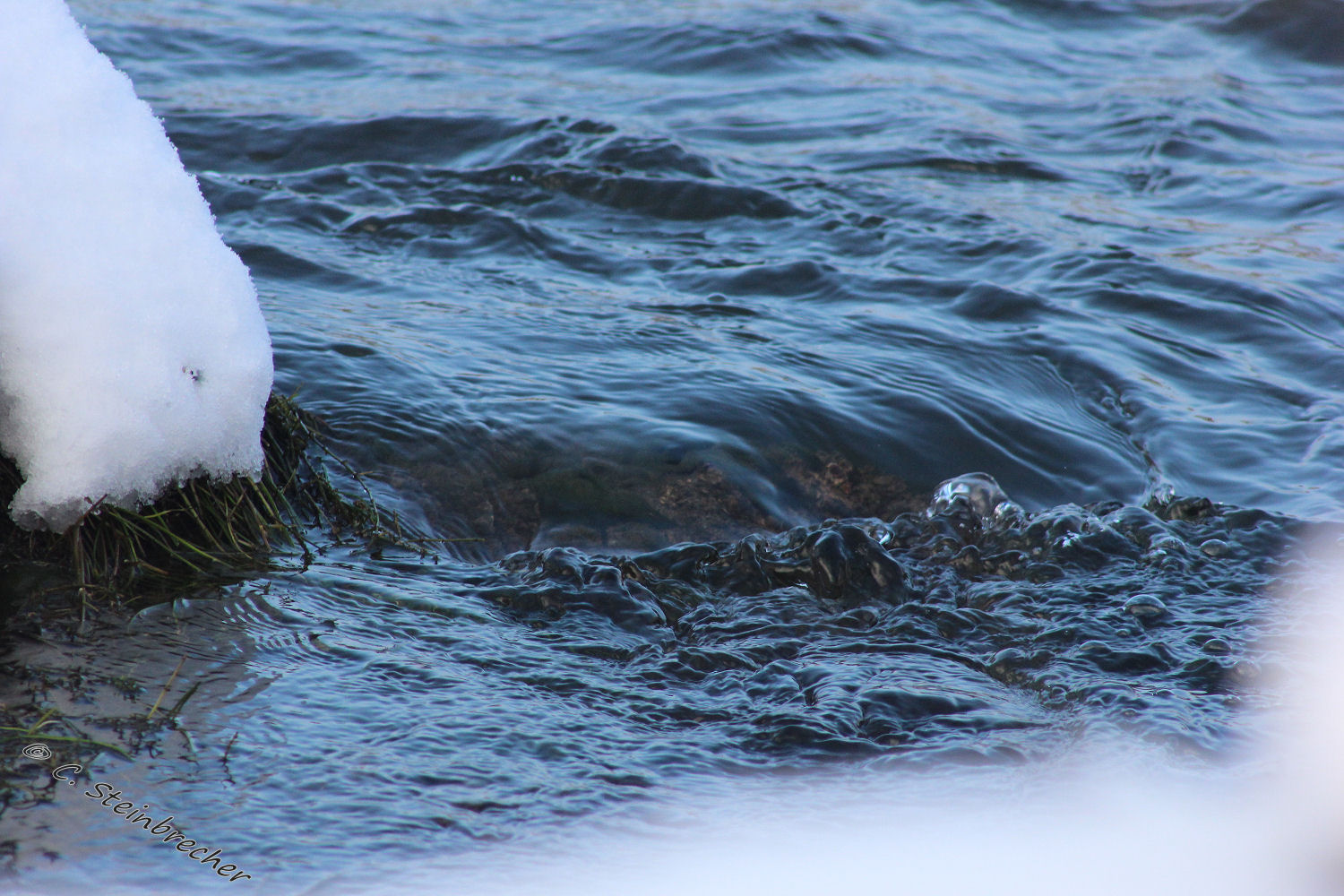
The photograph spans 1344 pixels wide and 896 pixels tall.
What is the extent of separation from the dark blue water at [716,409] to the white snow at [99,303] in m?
0.41

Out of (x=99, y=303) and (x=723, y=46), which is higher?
(x=723, y=46)

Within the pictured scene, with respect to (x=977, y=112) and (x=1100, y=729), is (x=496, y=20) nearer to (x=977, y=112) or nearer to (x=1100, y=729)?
(x=977, y=112)

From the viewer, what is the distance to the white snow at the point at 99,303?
3.22 m

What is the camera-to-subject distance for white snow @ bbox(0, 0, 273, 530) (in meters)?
3.22

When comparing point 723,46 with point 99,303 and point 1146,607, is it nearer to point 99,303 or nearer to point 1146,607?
point 1146,607

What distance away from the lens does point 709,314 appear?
601 cm

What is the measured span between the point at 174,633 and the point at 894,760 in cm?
178

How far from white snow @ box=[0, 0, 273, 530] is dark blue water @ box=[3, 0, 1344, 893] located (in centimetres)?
41

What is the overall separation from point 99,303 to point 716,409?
2411 millimetres

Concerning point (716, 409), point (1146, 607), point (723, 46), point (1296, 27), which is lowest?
Result: point (1146, 607)

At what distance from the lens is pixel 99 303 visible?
3.25 m
